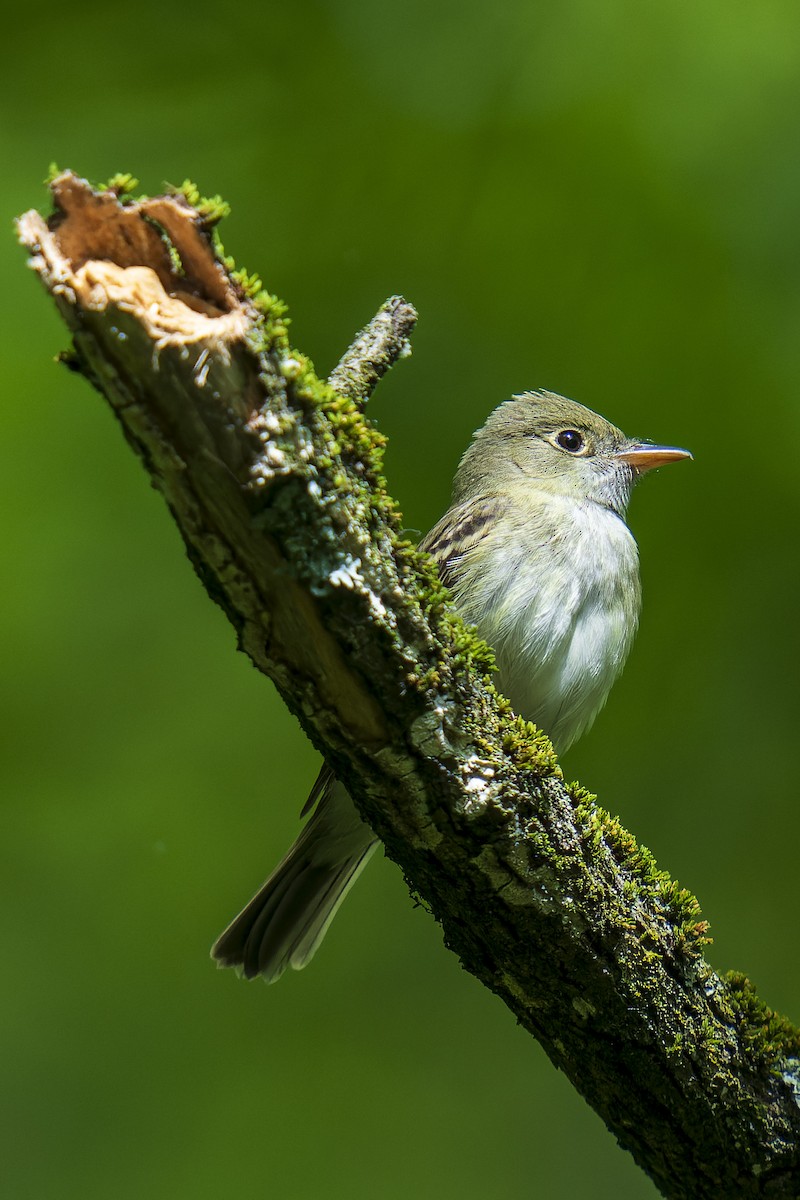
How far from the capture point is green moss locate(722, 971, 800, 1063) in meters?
3.04

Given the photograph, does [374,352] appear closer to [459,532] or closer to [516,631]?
[516,631]

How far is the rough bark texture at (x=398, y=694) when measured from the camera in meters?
2.04

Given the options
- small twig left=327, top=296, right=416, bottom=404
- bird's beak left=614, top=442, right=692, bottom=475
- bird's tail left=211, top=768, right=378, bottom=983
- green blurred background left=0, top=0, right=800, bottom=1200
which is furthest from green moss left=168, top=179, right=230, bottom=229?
bird's beak left=614, top=442, right=692, bottom=475

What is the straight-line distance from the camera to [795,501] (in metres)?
4.90

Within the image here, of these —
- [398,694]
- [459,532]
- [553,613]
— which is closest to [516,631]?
[553,613]

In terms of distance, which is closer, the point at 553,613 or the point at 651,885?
the point at 651,885

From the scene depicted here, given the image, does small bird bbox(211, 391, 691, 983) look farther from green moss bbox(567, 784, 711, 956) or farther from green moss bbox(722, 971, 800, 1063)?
green moss bbox(722, 971, 800, 1063)

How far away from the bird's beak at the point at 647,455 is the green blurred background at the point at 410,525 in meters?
0.16

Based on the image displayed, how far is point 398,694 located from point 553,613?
1.85 meters

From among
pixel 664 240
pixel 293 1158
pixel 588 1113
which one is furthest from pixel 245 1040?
pixel 664 240

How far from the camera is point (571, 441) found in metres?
5.17

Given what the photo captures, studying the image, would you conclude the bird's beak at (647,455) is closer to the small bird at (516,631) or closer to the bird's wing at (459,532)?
the small bird at (516,631)

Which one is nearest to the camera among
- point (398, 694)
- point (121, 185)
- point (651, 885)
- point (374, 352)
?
point (121, 185)

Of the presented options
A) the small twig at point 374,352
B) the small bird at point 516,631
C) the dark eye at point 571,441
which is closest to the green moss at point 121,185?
the small twig at point 374,352
